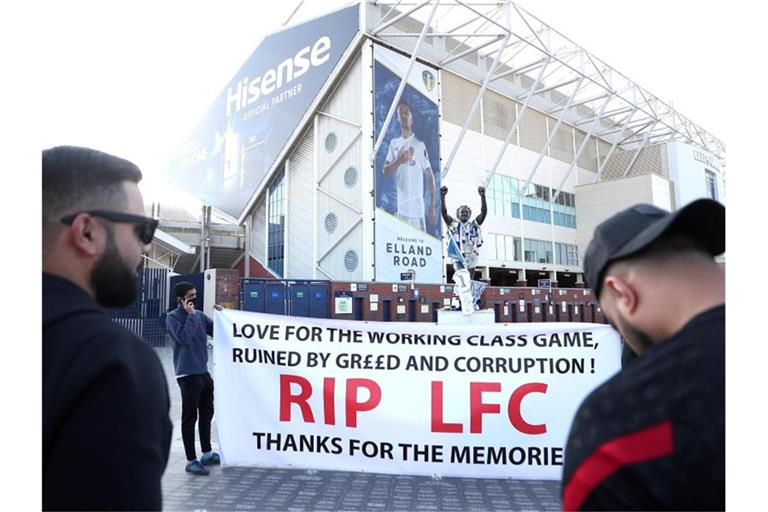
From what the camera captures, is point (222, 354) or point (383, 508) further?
point (222, 354)

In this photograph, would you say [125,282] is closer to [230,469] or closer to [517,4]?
[230,469]

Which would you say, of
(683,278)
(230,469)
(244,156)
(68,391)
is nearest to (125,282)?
(68,391)

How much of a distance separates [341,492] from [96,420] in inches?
132

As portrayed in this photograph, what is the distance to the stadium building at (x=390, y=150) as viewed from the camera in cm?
2331

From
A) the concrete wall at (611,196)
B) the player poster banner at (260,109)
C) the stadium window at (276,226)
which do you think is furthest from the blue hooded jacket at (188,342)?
the concrete wall at (611,196)

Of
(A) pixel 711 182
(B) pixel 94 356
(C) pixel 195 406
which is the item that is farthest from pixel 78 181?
(A) pixel 711 182

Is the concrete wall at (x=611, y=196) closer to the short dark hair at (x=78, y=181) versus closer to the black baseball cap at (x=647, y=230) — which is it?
the black baseball cap at (x=647, y=230)

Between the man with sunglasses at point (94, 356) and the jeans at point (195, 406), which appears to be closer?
the man with sunglasses at point (94, 356)

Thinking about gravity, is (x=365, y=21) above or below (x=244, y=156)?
above

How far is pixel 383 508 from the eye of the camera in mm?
3723

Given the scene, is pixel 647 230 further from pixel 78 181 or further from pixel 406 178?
pixel 406 178

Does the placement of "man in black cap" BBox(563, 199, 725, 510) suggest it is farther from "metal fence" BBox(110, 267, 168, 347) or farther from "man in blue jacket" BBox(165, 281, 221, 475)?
"metal fence" BBox(110, 267, 168, 347)

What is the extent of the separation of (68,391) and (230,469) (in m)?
3.94

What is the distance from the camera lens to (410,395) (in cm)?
438
